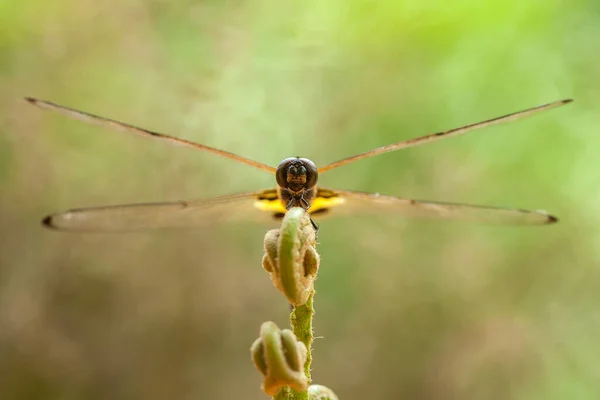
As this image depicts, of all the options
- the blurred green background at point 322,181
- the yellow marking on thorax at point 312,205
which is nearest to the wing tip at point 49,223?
the yellow marking on thorax at point 312,205

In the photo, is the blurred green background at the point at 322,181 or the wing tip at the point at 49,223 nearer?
the wing tip at the point at 49,223

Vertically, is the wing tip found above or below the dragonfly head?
above

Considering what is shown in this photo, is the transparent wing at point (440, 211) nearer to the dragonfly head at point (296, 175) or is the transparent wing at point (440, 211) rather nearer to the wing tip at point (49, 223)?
the dragonfly head at point (296, 175)

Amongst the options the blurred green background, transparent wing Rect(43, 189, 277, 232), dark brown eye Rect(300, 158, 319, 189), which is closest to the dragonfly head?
dark brown eye Rect(300, 158, 319, 189)

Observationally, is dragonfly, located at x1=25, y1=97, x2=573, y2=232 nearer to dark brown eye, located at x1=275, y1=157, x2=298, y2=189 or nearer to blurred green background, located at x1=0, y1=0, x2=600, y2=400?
dark brown eye, located at x1=275, y1=157, x2=298, y2=189

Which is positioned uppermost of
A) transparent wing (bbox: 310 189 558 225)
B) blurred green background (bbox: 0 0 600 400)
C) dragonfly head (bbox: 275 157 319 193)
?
blurred green background (bbox: 0 0 600 400)
